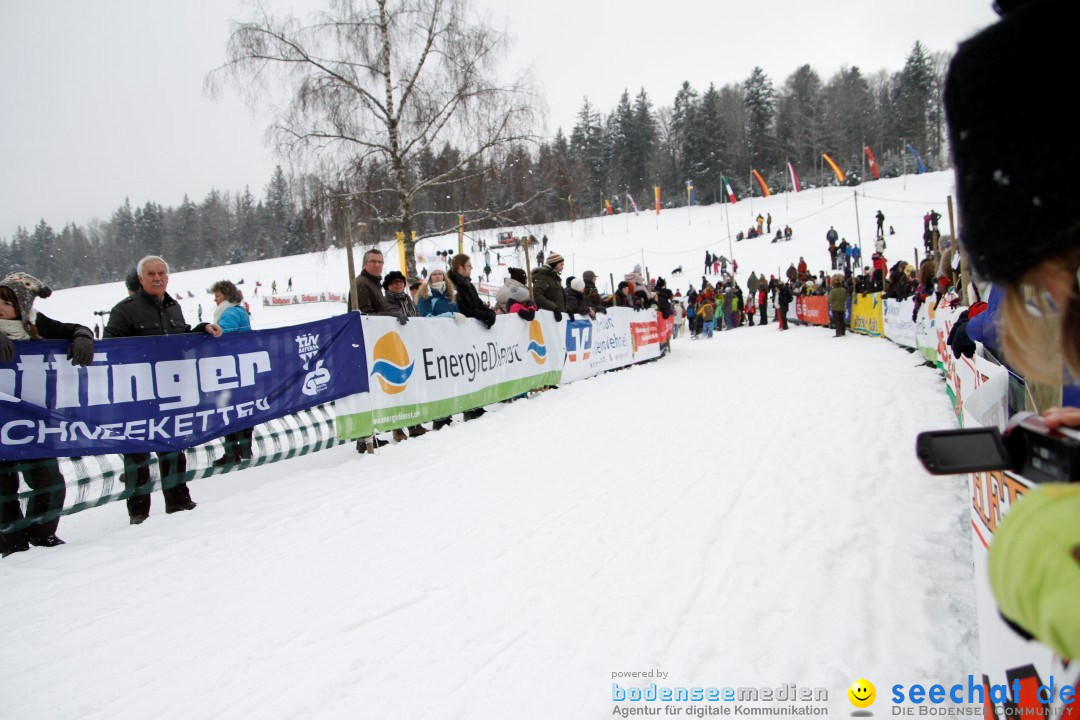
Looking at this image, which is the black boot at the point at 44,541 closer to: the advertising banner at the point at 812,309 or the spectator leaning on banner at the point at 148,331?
the spectator leaning on banner at the point at 148,331

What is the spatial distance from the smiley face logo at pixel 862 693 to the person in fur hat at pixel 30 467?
504cm

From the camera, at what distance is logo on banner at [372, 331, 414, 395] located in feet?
23.1

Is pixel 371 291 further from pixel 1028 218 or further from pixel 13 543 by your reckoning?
pixel 1028 218

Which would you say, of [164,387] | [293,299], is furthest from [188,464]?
[293,299]

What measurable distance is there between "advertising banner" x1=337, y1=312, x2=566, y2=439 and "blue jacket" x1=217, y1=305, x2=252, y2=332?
1.33m

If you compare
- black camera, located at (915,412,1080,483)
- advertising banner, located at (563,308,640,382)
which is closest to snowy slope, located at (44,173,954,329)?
advertising banner, located at (563,308,640,382)

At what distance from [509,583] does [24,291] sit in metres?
4.16

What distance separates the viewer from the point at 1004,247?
0.90 meters

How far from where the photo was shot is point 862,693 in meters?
2.26

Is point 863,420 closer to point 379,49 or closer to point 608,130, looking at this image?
point 379,49

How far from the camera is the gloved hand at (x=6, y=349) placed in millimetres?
4176

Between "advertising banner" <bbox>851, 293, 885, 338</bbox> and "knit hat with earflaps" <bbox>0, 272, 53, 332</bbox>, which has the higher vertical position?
"knit hat with earflaps" <bbox>0, 272, 53, 332</bbox>

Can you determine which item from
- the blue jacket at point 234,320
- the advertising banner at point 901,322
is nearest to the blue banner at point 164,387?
the blue jacket at point 234,320

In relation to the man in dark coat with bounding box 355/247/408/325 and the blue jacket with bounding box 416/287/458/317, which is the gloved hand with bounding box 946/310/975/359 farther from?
the blue jacket with bounding box 416/287/458/317
